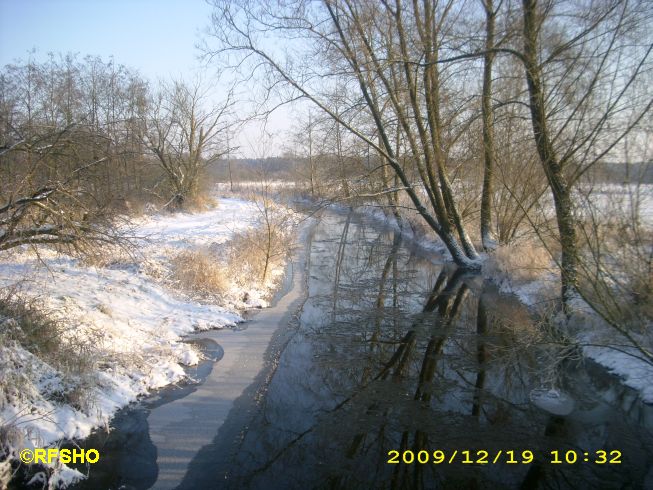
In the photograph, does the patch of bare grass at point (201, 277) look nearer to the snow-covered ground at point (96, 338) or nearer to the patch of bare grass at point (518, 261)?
the snow-covered ground at point (96, 338)

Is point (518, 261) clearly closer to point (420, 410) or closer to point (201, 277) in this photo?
point (420, 410)

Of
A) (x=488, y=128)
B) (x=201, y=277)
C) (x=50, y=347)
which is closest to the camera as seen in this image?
(x=50, y=347)

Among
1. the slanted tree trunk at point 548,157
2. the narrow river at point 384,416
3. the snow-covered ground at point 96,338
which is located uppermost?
the slanted tree trunk at point 548,157

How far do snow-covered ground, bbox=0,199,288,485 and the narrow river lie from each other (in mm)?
360

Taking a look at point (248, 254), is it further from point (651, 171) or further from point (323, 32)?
point (651, 171)

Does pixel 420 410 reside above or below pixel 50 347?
below

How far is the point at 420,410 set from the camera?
5.30m

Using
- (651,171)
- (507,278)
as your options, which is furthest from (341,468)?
(507,278)

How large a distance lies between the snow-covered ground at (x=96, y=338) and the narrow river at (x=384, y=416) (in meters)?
0.36

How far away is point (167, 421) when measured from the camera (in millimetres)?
5168

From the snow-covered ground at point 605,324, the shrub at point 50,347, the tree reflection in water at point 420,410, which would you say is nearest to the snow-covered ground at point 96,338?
the shrub at point 50,347
